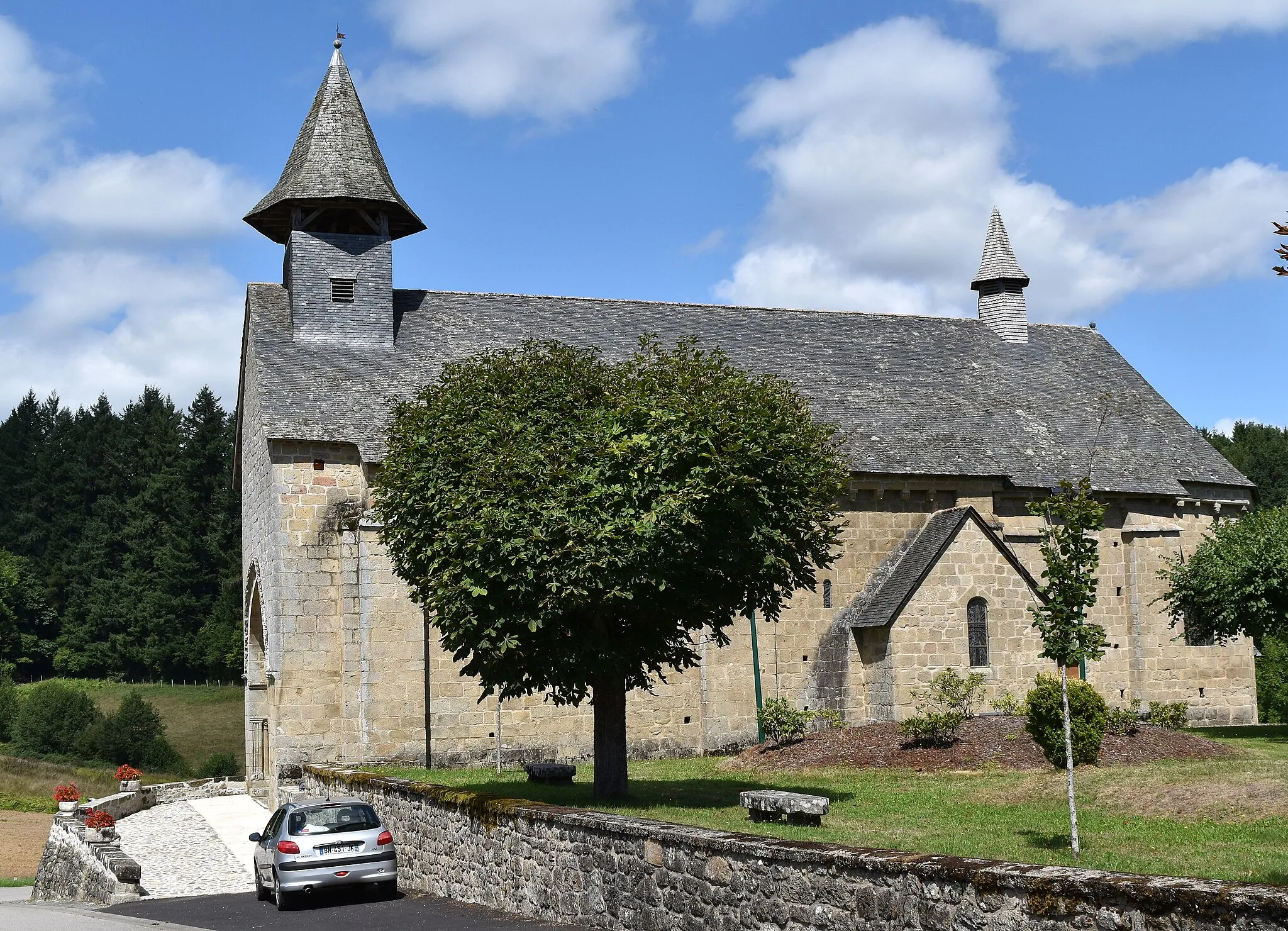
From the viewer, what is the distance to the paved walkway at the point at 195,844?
21.8 metres

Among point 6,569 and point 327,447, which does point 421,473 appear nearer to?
point 327,447

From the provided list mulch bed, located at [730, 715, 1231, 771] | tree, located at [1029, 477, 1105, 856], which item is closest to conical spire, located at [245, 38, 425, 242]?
mulch bed, located at [730, 715, 1231, 771]

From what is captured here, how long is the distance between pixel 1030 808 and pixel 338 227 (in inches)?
856

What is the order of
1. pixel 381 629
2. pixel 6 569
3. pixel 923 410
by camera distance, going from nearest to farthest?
pixel 381 629
pixel 923 410
pixel 6 569

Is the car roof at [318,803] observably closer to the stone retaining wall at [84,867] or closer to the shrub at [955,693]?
the stone retaining wall at [84,867]

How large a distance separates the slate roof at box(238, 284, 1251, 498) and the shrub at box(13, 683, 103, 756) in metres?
30.9

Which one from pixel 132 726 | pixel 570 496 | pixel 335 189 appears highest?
pixel 335 189

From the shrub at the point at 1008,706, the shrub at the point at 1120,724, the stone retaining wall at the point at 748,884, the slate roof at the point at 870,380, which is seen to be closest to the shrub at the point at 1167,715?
the shrub at the point at 1008,706

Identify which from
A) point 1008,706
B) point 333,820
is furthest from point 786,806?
point 1008,706

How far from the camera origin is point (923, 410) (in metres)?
32.0

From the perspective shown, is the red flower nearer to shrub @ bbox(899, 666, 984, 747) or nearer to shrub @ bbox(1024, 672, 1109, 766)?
shrub @ bbox(899, 666, 984, 747)

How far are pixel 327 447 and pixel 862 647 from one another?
12703 millimetres

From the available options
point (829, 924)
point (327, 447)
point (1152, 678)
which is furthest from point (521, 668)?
point (1152, 678)

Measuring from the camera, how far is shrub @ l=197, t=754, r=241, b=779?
52.7 m
